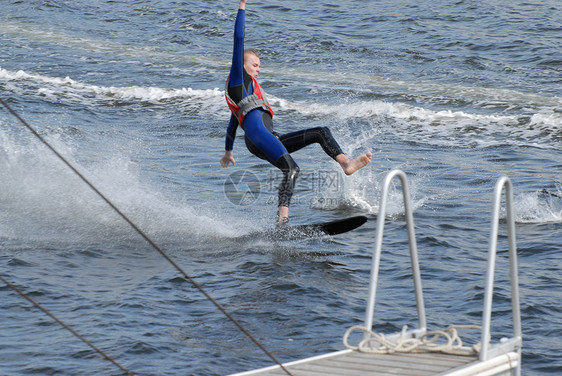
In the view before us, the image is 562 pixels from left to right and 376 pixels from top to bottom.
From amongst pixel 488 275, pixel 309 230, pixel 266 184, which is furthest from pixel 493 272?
pixel 266 184

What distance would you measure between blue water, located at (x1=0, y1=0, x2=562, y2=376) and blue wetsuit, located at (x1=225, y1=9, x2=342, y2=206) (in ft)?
2.65

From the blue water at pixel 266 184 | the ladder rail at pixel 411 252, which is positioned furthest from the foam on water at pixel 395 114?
the ladder rail at pixel 411 252

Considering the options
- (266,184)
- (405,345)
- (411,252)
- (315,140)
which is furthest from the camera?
(266,184)

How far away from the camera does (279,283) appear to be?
268 inches

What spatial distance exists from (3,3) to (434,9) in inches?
598

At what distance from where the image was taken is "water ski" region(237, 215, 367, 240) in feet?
25.7

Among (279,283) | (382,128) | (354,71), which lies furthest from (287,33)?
(279,283)

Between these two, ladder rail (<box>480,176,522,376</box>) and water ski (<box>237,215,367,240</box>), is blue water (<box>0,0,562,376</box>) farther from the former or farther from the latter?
ladder rail (<box>480,176,522,376</box>)

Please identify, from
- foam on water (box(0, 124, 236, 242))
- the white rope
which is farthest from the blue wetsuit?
the white rope

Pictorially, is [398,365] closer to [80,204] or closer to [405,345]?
[405,345]

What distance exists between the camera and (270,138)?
7727 millimetres

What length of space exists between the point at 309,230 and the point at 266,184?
3.16 m

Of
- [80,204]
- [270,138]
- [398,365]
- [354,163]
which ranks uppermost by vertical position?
[270,138]

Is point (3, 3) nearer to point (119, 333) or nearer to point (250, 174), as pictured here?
point (250, 174)
